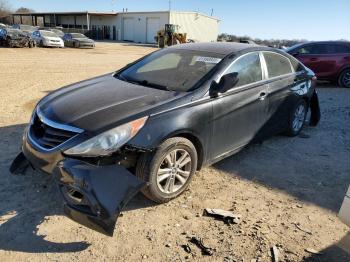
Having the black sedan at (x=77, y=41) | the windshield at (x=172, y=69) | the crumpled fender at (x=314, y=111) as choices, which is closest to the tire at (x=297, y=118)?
the crumpled fender at (x=314, y=111)

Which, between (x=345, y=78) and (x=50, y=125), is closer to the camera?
(x=50, y=125)

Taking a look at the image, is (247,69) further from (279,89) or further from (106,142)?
(106,142)

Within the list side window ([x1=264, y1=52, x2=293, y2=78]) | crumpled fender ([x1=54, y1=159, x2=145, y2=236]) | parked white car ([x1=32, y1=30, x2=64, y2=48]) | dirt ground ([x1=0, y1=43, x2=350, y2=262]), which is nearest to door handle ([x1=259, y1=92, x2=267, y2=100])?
side window ([x1=264, y1=52, x2=293, y2=78])

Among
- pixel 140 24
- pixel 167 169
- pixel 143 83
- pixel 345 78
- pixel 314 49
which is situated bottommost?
pixel 140 24

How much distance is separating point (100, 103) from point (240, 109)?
5.70 feet

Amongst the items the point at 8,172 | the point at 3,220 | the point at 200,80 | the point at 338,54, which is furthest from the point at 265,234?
the point at 338,54

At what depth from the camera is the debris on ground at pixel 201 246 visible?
3.06 m

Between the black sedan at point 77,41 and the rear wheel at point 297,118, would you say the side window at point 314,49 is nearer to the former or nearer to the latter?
the rear wheel at point 297,118

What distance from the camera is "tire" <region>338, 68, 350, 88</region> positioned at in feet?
38.9

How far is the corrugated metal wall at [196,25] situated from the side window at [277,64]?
43.3m

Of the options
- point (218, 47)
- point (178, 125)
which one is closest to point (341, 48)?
point (218, 47)

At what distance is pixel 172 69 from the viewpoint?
463cm

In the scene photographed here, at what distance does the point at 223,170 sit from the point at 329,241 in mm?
1648

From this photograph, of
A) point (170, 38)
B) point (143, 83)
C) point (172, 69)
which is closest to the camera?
point (143, 83)
